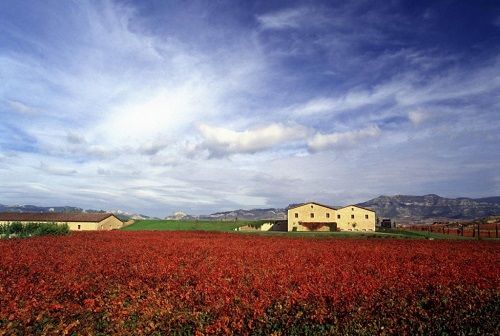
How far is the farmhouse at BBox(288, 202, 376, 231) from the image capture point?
75938 millimetres

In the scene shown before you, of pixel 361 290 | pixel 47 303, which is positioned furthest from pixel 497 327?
pixel 47 303

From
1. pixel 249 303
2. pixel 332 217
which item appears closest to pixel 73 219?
pixel 332 217

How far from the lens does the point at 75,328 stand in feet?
23.9

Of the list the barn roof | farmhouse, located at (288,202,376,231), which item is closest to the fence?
farmhouse, located at (288,202,376,231)

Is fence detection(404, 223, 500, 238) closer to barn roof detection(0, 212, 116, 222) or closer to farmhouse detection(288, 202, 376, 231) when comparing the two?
farmhouse detection(288, 202, 376, 231)

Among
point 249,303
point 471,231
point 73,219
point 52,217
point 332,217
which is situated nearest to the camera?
point 249,303

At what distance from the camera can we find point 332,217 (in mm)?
76812

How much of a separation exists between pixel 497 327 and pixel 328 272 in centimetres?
527

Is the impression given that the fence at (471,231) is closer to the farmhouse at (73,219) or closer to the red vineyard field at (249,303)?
the red vineyard field at (249,303)

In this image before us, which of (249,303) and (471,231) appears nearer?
(249,303)

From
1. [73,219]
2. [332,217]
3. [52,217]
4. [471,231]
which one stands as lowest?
[471,231]

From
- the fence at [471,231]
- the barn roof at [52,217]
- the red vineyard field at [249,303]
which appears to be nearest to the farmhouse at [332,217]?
the fence at [471,231]

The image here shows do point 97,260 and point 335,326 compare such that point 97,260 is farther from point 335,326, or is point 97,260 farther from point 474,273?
point 474,273

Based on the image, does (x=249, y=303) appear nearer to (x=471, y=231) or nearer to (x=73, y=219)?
(x=471, y=231)
